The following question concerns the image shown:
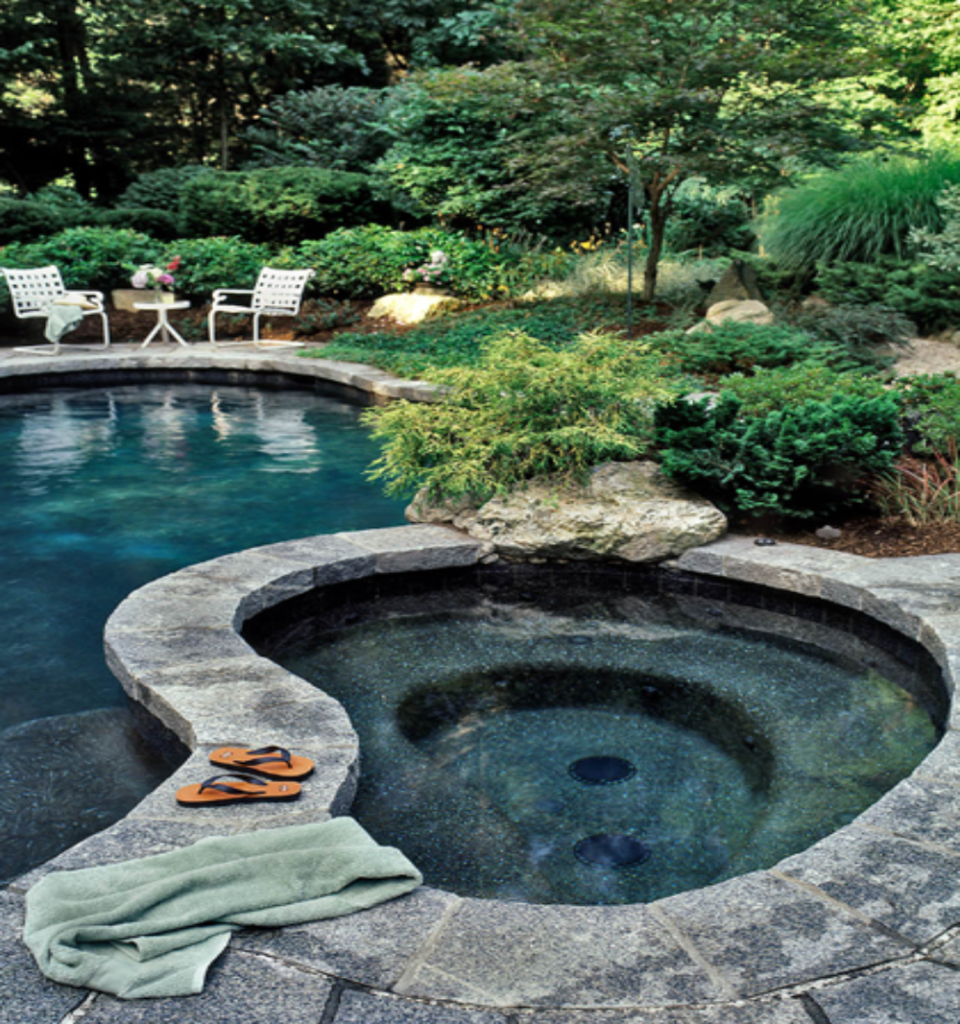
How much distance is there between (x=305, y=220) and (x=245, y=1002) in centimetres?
1295

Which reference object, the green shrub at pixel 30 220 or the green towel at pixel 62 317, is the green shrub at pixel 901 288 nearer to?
the green towel at pixel 62 317

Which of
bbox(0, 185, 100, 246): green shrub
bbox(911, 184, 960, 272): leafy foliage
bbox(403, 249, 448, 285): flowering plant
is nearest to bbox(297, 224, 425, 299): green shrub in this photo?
bbox(403, 249, 448, 285): flowering plant

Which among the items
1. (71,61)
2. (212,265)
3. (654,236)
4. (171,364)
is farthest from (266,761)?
(71,61)

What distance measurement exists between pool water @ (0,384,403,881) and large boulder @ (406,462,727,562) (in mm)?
1190

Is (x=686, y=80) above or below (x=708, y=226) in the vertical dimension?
above

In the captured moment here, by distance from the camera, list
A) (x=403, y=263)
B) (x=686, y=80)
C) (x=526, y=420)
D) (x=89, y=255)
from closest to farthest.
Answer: (x=526, y=420) < (x=686, y=80) < (x=403, y=263) < (x=89, y=255)

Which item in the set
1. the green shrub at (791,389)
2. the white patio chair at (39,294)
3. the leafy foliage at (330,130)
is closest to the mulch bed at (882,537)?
the green shrub at (791,389)

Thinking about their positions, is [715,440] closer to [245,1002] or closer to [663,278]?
[245,1002]

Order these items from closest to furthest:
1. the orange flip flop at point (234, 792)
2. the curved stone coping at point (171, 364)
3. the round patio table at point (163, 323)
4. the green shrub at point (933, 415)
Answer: the orange flip flop at point (234, 792)
the green shrub at point (933, 415)
the curved stone coping at point (171, 364)
the round patio table at point (163, 323)

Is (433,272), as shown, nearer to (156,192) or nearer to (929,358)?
(929,358)

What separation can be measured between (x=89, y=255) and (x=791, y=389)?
32.4 ft

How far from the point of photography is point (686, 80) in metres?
9.60

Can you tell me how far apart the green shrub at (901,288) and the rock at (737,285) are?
2.46 ft

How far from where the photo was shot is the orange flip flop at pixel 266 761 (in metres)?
2.45
